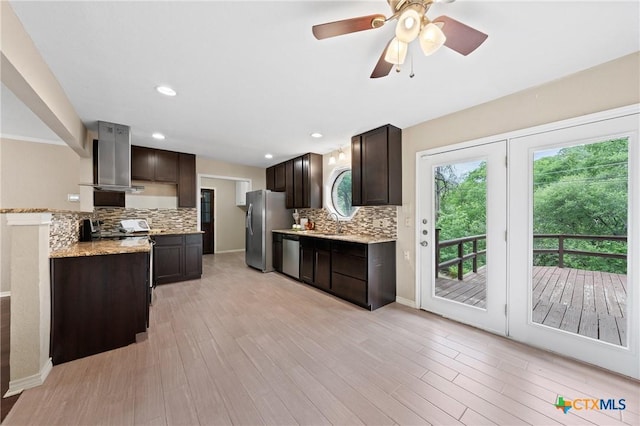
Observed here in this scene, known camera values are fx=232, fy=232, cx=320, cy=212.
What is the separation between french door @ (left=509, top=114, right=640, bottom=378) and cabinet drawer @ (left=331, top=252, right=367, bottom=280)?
58.5 inches

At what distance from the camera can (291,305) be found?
3.05 m

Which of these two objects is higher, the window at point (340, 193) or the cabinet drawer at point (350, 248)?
the window at point (340, 193)

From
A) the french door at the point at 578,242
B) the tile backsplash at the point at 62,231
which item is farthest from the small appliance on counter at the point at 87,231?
the french door at the point at 578,242

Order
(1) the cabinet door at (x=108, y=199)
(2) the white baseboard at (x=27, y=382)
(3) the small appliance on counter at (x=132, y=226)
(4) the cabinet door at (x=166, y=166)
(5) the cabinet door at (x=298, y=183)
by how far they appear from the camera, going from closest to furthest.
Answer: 1. (2) the white baseboard at (x=27, y=382)
2. (3) the small appliance on counter at (x=132, y=226)
3. (1) the cabinet door at (x=108, y=199)
4. (4) the cabinet door at (x=166, y=166)
5. (5) the cabinet door at (x=298, y=183)

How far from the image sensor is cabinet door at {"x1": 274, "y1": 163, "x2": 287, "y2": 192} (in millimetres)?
5139

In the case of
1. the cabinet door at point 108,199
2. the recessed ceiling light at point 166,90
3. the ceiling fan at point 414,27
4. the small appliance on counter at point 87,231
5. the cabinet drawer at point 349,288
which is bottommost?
the cabinet drawer at point 349,288

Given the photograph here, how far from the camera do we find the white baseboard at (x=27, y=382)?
1.54 metres

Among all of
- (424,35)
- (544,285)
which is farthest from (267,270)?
(424,35)

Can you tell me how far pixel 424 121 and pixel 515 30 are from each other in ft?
4.65

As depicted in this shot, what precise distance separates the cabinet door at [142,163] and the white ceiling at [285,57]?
4.23 ft

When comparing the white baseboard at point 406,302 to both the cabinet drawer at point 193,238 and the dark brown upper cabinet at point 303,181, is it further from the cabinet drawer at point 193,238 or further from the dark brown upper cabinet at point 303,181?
the cabinet drawer at point 193,238

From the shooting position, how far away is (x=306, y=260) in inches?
156

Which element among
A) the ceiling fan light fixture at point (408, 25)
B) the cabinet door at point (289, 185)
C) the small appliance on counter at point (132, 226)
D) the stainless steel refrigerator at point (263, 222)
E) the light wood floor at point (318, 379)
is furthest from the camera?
the cabinet door at point (289, 185)

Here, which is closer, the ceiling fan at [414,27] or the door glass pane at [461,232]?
the ceiling fan at [414,27]
